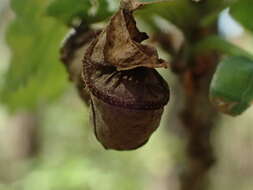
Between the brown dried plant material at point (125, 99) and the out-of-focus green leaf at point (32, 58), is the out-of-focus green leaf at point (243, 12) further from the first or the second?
the out-of-focus green leaf at point (32, 58)

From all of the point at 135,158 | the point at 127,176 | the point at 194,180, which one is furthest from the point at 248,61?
the point at 135,158

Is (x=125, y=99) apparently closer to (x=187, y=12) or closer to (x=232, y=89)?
(x=232, y=89)

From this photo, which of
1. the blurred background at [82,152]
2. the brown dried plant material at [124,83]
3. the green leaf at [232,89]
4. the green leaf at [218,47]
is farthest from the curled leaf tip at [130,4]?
the blurred background at [82,152]

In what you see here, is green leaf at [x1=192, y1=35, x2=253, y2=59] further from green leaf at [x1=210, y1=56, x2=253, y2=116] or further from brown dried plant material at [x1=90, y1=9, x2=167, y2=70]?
brown dried plant material at [x1=90, y1=9, x2=167, y2=70]

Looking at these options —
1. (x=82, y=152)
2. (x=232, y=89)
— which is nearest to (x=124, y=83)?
(x=232, y=89)

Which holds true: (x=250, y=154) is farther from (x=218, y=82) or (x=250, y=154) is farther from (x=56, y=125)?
(x=218, y=82)

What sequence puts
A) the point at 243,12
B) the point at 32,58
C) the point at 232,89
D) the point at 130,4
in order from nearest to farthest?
the point at 130,4 < the point at 232,89 < the point at 243,12 < the point at 32,58
